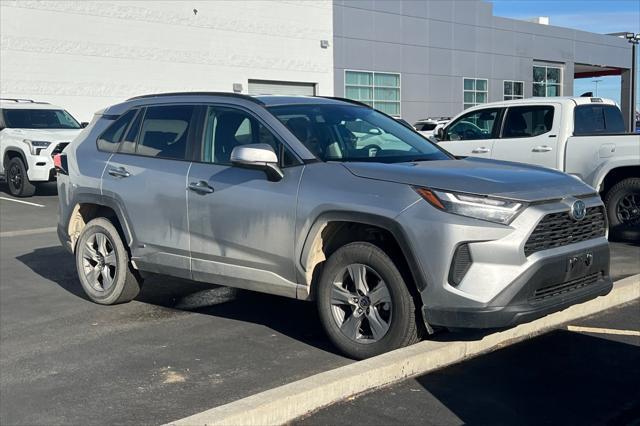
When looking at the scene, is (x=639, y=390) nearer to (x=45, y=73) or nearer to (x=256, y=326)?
(x=256, y=326)

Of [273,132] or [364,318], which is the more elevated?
[273,132]

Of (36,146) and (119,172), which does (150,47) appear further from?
(119,172)

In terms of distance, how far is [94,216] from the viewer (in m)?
7.34

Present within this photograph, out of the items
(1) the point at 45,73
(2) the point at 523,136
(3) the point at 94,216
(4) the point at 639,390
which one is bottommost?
(4) the point at 639,390

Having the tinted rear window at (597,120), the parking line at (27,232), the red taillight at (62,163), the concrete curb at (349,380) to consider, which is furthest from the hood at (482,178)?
the parking line at (27,232)

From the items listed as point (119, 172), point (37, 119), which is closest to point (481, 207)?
point (119, 172)

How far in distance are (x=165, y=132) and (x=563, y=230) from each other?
11.1ft

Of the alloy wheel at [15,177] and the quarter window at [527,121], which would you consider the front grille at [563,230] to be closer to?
the quarter window at [527,121]

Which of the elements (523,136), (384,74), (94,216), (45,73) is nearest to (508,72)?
(384,74)

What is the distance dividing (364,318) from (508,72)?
36995mm

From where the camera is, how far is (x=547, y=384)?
4793 mm

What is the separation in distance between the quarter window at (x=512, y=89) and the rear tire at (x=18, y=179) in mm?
28754

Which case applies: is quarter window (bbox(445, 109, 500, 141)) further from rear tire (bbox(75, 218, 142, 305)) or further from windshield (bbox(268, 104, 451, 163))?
rear tire (bbox(75, 218, 142, 305))

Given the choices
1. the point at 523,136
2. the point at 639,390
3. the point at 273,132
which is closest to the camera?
the point at 639,390
